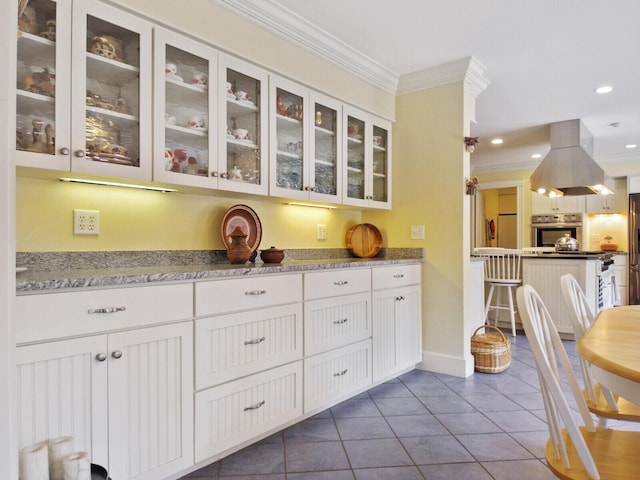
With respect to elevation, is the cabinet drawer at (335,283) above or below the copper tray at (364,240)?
below

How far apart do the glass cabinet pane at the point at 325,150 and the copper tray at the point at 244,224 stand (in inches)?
18.3

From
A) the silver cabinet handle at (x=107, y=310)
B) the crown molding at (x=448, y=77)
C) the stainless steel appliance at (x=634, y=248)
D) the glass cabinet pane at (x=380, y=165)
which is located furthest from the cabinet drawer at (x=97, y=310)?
the stainless steel appliance at (x=634, y=248)

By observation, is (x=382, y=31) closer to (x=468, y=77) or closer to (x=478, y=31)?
(x=478, y=31)

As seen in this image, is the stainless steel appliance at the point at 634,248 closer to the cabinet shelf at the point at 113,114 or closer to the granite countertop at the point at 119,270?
the granite countertop at the point at 119,270

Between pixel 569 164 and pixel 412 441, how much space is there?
3.83 meters

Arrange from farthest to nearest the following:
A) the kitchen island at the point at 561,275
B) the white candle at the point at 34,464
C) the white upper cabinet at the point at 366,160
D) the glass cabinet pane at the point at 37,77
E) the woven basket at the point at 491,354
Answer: the kitchen island at the point at 561,275 → the woven basket at the point at 491,354 → the white upper cabinet at the point at 366,160 → the glass cabinet pane at the point at 37,77 → the white candle at the point at 34,464

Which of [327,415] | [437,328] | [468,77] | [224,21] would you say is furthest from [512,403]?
[224,21]

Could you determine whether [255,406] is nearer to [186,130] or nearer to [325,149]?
[186,130]

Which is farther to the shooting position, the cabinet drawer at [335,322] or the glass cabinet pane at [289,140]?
the glass cabinet pane at [289,140]

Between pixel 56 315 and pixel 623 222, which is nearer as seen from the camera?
pixel 56 315

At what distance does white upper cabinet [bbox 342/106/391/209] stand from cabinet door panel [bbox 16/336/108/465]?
1.99 metres

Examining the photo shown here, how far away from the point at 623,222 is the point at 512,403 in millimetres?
5407

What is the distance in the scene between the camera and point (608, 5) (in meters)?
2.36

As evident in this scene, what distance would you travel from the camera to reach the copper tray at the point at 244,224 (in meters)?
2.45
